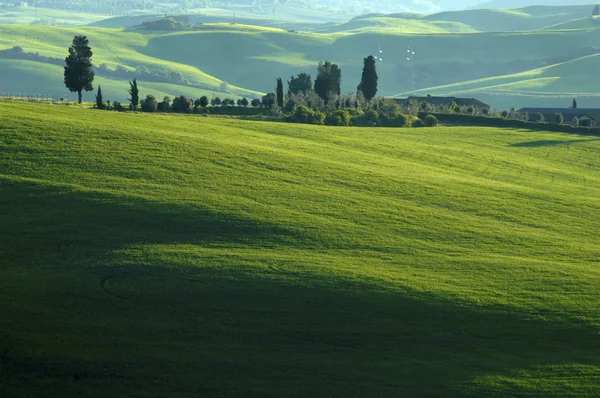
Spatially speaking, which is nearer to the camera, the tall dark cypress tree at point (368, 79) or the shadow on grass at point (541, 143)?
the shadow on grass at point (541, 143)

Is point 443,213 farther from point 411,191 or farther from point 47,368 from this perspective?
point 47,368

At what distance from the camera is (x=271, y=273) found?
5084cm

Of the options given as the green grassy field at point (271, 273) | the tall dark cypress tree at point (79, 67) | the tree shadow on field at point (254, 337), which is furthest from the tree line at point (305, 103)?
the tree shadow on field at point (254, 337)

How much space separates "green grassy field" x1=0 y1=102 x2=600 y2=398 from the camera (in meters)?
43.3

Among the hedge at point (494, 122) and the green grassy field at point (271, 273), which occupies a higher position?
the hedge at point (494, 122)

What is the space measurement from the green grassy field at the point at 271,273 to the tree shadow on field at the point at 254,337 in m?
0.10

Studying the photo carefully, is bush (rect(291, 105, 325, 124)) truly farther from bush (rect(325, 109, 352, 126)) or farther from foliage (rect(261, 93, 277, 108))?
foliage (rect(261, 93, 277, 108))

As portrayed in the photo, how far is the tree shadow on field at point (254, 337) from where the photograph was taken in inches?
1666

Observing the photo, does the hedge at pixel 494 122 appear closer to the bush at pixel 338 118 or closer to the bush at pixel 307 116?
the bush at pixel 338 118

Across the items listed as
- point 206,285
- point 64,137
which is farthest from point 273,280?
Result: point 64,137

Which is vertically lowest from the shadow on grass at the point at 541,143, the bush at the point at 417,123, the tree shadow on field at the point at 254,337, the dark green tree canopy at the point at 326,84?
the tree shadow on field at the point at 254,337

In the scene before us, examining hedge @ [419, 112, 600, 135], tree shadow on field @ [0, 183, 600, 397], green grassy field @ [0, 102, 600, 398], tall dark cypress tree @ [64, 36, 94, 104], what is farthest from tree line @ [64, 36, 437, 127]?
tree shadow on field @ [0, 183, 600, 397]

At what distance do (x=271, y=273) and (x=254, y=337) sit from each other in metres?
6.13

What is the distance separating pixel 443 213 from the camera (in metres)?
65.6
